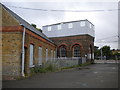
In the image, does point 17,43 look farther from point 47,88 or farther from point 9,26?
point 47,88

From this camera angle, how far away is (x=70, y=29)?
103ft

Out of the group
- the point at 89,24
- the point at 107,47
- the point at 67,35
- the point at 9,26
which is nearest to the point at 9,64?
the point at 9,26

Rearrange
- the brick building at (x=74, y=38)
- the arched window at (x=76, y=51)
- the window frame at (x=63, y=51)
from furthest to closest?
the window frame at (x=63, y=51), the arched window at (x=76, y=51), the brick building at (x=74, y=38)

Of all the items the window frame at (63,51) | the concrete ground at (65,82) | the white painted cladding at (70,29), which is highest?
the white painted cladding at (70,29)

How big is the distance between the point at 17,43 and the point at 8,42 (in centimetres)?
80

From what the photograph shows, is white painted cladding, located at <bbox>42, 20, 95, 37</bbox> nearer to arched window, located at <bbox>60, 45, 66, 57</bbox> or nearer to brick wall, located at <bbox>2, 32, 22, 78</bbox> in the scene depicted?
arched window, located at <bbox>60, 45, 66, 57</bbox>

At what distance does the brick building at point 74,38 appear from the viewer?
1174 inches

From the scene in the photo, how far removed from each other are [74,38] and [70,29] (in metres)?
2.29

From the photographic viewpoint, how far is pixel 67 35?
3156 centimetres

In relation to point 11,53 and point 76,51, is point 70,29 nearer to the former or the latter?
point 76,51

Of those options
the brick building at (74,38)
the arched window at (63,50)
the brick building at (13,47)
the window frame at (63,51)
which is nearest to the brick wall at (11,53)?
the brick building at (13,47)

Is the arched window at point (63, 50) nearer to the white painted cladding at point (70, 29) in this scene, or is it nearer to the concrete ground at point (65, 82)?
the white painted cladding at point (70, 29)

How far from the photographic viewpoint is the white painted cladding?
3013cm

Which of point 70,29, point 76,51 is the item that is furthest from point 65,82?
point 70,29
